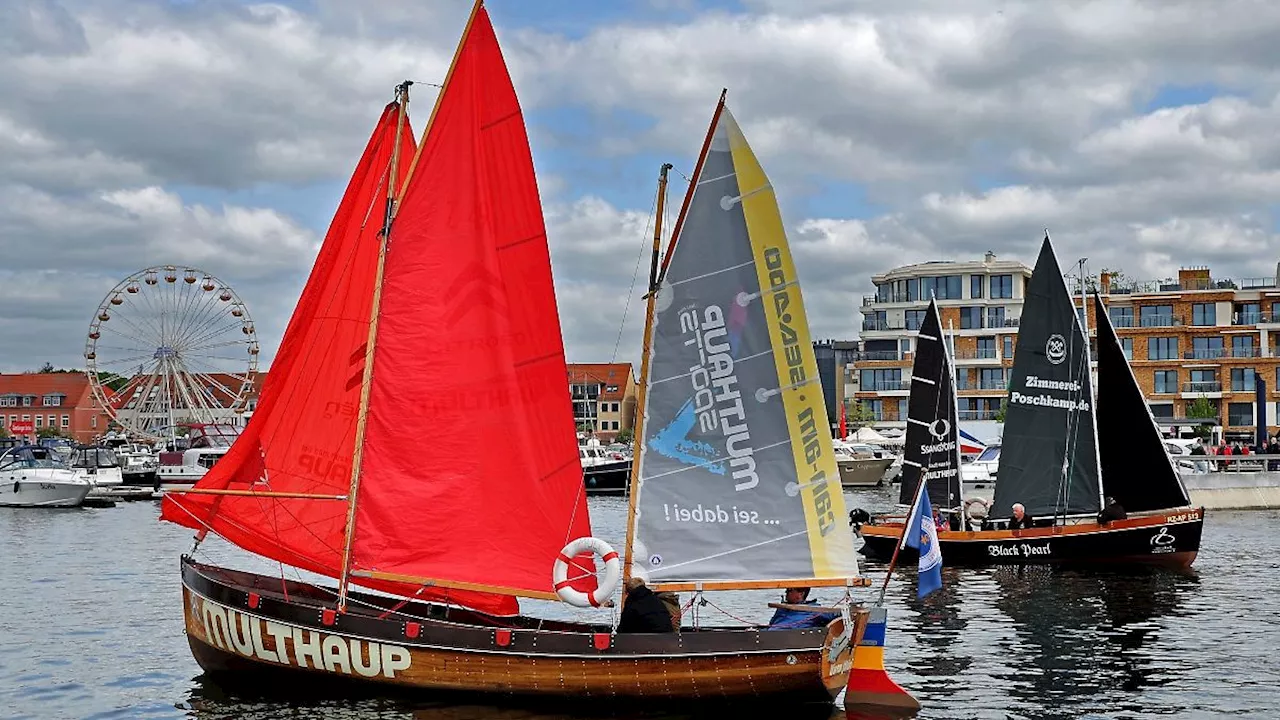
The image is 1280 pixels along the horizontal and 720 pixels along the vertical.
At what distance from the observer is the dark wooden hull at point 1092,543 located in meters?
40.9

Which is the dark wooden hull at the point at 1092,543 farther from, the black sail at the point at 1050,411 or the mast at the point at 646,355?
the mast at the point at 646,355

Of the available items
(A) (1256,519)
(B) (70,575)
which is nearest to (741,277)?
(B) (70,575)

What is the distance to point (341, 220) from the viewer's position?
80.6ft

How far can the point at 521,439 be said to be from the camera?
22406 mm

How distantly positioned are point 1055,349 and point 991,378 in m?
81.1

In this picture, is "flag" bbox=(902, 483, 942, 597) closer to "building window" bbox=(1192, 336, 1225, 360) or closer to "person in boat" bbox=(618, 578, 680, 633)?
"person in boat" bbox=(618, 578, 680, 633)

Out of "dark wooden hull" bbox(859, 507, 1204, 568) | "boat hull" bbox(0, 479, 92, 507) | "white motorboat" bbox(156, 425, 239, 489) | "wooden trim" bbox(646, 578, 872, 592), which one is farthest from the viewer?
"white motorboat" bbox(156, 425, 239, 489)

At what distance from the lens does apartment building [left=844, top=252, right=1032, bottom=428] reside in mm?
121625

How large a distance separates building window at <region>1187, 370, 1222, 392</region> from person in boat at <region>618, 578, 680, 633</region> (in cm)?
10606

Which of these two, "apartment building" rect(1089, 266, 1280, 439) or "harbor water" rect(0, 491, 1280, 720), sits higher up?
"apartment building" rect(1089, 266, 1280, 439)

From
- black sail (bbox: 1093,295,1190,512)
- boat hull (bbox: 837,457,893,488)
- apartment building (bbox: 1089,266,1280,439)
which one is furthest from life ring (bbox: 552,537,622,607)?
apartment building (bbox: 1089,266,1280,439)

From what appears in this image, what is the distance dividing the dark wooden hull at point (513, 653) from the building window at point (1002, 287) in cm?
10513

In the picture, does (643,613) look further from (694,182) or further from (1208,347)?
(1208,347)

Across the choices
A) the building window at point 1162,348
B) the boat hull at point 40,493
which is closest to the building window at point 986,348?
the building window at point 1162,348
